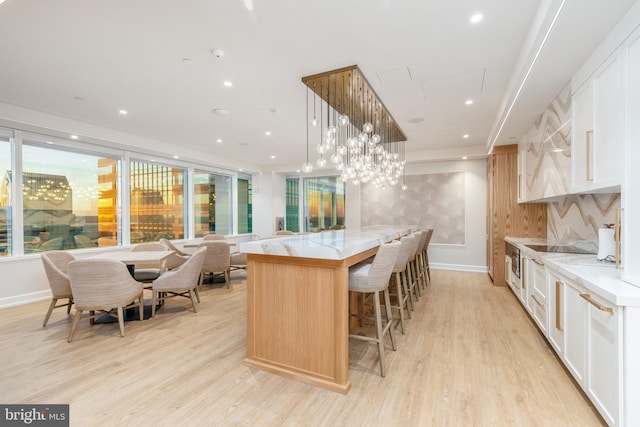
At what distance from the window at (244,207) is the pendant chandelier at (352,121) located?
3.86 metres

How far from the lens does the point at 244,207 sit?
8.84 metres

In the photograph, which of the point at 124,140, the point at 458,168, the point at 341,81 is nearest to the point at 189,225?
the point at 124,140

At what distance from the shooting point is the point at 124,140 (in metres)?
5.20

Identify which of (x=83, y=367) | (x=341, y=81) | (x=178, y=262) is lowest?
(x=83, y=367)

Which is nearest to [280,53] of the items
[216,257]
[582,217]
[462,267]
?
[216,257]

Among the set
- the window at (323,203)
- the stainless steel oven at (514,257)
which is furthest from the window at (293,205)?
the stainless steel oven at (514,257)

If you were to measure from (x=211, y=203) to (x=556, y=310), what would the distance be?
7268 mm

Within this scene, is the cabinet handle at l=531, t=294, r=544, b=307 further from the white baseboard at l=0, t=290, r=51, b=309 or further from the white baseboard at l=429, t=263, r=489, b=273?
the white baseboard at l=0, t=290, r=51, b=309

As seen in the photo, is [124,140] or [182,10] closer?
[182,10]

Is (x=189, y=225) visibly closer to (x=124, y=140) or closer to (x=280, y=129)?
(x=124, y=140)

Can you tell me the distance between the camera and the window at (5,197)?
4254 mm

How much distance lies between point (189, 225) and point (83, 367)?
4811 millimetres

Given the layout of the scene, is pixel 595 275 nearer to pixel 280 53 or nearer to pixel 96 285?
pixel 280 53

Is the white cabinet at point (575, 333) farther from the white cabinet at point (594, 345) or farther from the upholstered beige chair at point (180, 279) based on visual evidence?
the upholstered beige chair at point (180, 279)
